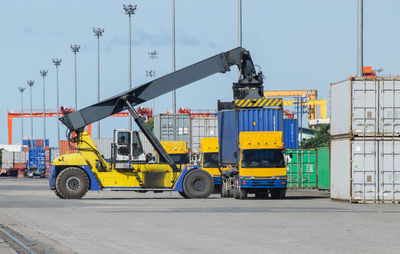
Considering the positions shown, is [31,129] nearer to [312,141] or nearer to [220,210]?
[312,141]

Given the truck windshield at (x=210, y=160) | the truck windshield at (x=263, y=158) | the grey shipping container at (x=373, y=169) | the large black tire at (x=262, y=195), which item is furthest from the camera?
the truck windshield at (x=210, y=160)

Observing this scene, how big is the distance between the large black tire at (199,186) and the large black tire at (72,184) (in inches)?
159

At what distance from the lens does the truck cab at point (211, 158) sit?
1565 inches

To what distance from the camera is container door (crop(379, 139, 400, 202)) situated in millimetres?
32156

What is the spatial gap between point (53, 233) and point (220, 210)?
9278 mm

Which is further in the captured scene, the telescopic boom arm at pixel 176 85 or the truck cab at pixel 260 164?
the telescopic boom arm at pixel 176 85

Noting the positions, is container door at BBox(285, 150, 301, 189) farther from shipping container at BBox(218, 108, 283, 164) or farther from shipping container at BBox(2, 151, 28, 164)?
shipping container at BBox(2, 151, 28, 164)

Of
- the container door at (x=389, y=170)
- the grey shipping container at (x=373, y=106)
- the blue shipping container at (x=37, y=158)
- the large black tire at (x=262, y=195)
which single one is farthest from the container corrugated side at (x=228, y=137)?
the blue shipping container at (x=37, y=158)

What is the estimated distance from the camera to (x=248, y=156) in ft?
114

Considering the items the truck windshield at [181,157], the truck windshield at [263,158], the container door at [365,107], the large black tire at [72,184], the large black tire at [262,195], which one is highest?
the container door at [365,107]

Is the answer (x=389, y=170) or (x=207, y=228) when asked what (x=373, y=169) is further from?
(x=207, y=228)

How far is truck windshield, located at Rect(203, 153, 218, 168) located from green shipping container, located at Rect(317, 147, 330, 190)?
25.2 feet

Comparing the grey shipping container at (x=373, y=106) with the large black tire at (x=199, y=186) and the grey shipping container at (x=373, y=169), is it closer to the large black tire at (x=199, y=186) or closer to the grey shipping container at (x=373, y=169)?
the grey shipping container at (x=373, y=169)

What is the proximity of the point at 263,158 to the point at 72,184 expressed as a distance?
7.72 meters
